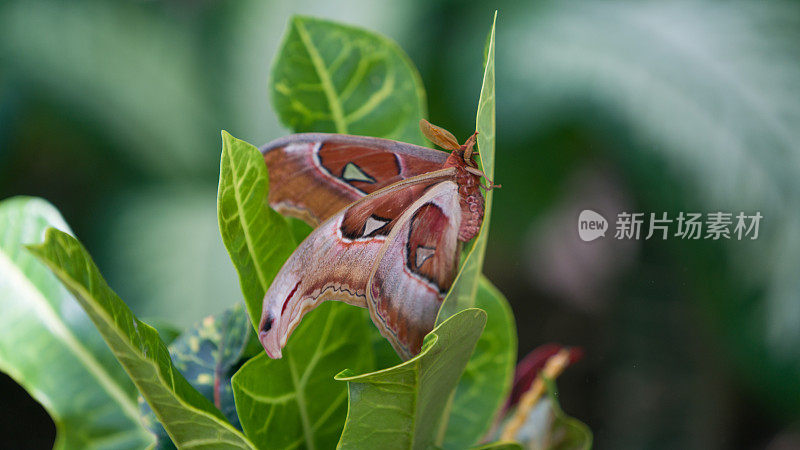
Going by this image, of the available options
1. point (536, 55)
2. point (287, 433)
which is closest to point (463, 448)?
point (287, 433)

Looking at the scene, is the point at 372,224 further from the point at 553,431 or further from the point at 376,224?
the point at 553,431

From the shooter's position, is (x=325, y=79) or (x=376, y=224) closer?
(x=376, y=224)

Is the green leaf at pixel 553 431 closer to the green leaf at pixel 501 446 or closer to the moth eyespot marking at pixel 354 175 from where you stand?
the green leaf at pixel 501 446

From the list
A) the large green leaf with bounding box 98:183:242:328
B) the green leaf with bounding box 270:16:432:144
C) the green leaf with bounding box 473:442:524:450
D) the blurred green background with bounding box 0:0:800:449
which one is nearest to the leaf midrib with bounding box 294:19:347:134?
the green leaf with bounding box 270:16:432:144

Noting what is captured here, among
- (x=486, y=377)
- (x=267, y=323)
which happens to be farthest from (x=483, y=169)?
(x=486, y=377)

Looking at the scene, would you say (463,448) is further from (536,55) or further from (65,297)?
(536,55)

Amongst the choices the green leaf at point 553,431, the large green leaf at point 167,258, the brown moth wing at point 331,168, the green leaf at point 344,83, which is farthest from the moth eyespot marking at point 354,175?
the large green leaf at point 167,258
